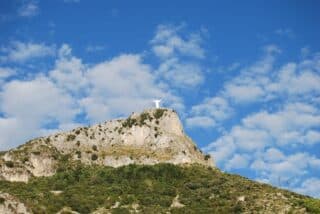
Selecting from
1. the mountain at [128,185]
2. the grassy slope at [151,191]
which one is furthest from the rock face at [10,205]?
the grassy slope at [151,191]

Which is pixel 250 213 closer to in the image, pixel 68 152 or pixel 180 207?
pixel 180 207

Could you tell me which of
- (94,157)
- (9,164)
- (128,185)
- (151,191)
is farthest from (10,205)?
(94,157)

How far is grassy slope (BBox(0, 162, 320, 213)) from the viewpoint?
15962cm

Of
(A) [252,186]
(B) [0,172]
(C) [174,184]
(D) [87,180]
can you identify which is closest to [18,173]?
(B) [0,172]

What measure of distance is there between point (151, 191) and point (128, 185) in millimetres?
7382

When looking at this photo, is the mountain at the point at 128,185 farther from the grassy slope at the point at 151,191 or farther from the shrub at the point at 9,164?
the shrub at the point at 9,164

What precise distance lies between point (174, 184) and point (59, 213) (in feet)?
126

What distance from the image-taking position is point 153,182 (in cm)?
18288

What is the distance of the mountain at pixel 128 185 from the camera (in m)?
160

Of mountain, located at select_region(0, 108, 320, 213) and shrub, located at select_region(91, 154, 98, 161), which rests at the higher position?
shrub, located at select_region(91, 154, 98, 161)

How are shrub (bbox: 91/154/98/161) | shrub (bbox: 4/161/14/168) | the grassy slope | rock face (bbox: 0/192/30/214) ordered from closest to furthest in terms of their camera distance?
rock face (bbox: 0/192/30/214), the grassy slope, shrub (bbox: 4/161/14/168), shrub (bbox: 91/154/98/161)

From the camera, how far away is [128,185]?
592 feet

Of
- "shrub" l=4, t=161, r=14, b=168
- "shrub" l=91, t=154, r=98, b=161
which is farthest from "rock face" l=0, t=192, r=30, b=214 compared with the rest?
"shrub" l=91, t=154, r=98, b=161

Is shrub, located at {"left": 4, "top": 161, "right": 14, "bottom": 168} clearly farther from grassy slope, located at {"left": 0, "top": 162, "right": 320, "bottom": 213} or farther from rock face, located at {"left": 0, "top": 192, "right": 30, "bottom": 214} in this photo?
rock face, located at {"left": 0, "top": 192, "right": 30, "bottom": 214}
